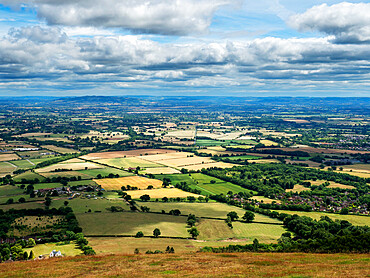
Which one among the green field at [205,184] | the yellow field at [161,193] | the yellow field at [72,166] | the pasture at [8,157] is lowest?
the green field at [205,184]

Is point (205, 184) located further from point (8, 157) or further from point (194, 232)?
point (8, 157)

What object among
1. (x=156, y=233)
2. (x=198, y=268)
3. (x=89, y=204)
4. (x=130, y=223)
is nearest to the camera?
(x=198, y=268)

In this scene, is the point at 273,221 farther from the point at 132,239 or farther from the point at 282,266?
the point at 282,266

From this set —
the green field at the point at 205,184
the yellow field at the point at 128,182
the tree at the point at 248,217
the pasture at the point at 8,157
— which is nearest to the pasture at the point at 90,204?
the yellow field at the point at 128,182

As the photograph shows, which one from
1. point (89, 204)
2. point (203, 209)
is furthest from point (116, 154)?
point (203, 209)

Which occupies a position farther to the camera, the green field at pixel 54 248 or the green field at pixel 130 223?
the green field at pixel 130 223

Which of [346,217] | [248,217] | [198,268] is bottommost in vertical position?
[346,217]

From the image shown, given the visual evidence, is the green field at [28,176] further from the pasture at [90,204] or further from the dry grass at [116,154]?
the dry grass at [116,154]

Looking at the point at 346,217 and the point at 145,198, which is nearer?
the point at 346,217
